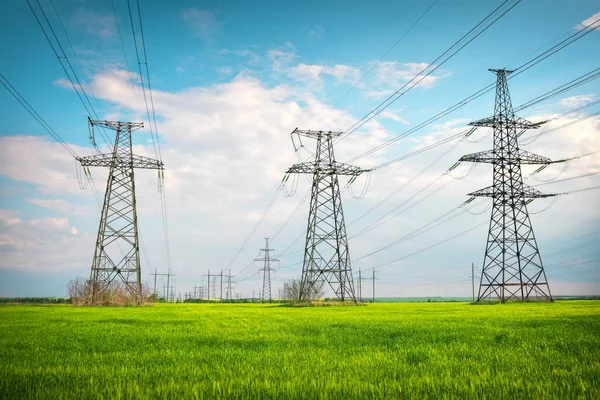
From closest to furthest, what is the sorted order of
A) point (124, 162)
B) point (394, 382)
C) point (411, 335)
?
1. point (394, 382)
2. point (411, 335)
3. point (124, 162)

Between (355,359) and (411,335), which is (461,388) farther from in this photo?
(411,335)

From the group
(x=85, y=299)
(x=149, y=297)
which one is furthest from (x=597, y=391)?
(x=149, y=297)

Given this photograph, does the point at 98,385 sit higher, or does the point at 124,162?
the point at 124,162

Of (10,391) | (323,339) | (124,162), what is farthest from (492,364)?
(124,162)

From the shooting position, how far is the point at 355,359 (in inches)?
328

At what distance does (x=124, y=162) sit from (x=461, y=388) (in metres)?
46.0

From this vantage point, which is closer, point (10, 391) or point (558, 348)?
point (10, 391)

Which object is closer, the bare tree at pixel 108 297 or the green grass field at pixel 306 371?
the green grass field at pixel 306 371

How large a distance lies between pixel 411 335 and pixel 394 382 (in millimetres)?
7994

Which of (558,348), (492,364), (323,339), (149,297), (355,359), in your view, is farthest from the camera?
(149,297)

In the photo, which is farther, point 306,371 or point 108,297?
point 108,297

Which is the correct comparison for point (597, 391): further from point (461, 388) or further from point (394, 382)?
point (394, 382)

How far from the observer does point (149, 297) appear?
2250 inches

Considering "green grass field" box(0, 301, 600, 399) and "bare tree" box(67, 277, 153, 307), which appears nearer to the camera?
"green grass field" box(0, 301, 600, 399)
